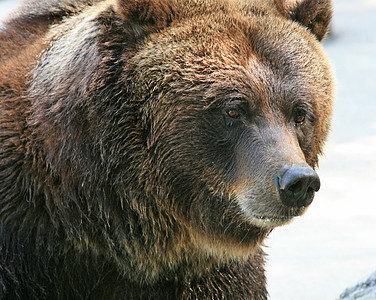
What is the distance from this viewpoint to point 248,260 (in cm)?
539

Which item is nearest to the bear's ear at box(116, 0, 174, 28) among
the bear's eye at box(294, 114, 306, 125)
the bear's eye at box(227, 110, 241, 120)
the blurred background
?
the bear's eye at box(227, 110, 241, 120)

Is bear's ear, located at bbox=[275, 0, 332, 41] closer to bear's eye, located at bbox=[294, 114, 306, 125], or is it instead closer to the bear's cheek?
bear's eye, located at bbox=[294, 114, 306, 125]

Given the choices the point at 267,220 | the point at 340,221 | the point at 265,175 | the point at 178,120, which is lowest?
the point at 340,221

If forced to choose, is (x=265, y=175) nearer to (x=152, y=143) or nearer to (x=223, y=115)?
(x=223, y=115)

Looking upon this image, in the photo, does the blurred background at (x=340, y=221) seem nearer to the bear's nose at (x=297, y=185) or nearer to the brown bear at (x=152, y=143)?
the brown bear at (x=152, y=143)

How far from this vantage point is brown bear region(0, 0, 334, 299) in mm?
4504

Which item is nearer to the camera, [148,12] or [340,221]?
[148,12]

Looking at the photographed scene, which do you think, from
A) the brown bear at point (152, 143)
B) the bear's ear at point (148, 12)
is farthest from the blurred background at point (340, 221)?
the bear's ear at point (148, 12)

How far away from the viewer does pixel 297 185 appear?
4.20 m

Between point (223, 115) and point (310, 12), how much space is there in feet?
3.65

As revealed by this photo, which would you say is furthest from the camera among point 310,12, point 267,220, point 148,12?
point 310,12

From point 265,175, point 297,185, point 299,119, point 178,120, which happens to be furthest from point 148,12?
point 297,185

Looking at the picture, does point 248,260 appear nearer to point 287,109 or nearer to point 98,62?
point 287,109

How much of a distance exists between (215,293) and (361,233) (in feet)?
11.8
